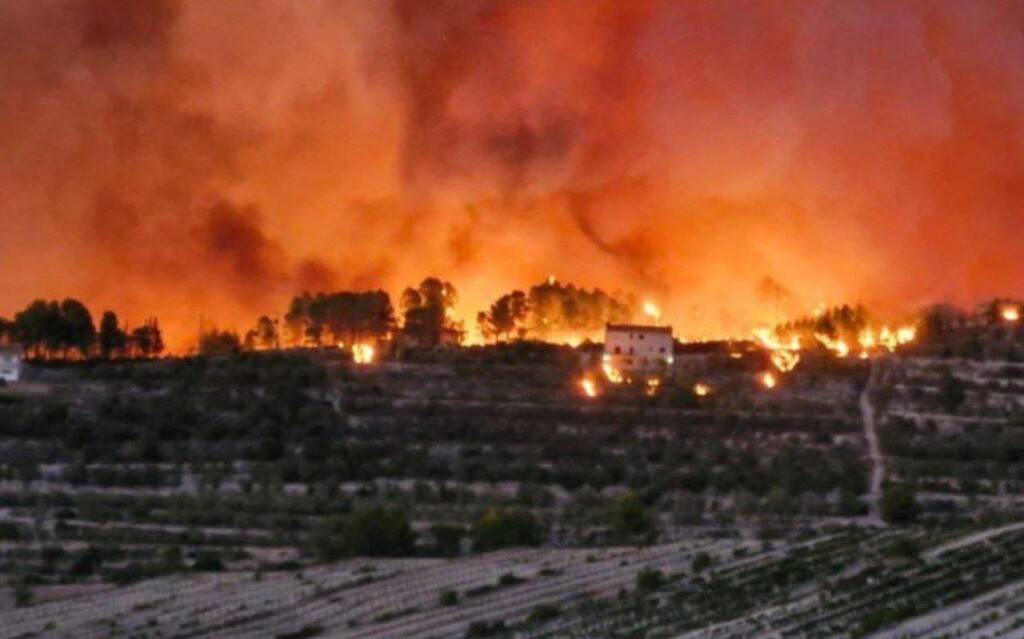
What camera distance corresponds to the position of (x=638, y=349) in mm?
31609

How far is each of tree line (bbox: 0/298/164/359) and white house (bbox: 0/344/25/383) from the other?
4.35 feet

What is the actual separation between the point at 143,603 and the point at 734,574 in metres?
5.89

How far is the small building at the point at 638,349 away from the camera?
1226 inches

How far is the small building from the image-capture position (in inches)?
1226

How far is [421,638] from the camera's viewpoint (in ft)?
56.9

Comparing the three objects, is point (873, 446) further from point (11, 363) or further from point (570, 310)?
point (11, 363)

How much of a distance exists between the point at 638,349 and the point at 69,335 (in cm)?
993

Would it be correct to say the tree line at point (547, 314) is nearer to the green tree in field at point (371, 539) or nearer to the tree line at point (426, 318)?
the tree line at point (426, 318)

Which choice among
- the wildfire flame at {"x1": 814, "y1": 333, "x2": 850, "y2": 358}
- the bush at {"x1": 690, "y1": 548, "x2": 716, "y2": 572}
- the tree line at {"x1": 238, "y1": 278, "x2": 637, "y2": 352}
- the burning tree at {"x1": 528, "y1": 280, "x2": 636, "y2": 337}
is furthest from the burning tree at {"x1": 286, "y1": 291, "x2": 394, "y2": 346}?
the bush at {"x1": 690, "y1": 548, "x2": 716, "y2": 572}

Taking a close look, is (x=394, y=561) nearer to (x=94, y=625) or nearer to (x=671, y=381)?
(x=94, y=625)

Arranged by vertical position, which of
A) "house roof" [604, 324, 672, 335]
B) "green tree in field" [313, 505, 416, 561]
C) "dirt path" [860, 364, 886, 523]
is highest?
"house roof" [604, 324, 672, 335]

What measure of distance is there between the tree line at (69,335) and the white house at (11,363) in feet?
4.35

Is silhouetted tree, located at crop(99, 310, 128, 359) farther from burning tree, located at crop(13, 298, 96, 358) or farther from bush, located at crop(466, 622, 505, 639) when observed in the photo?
bush, located at crop(466, 622, 505, 639)

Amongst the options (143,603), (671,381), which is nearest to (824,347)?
(671,381)
